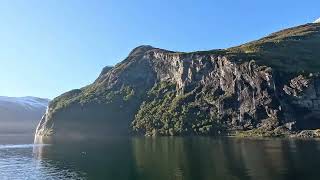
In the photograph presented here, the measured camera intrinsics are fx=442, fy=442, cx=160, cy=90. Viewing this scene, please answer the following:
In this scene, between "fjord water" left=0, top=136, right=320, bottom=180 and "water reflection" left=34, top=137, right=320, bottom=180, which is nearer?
"water reflection" left=34, top=137, right=320, bottom=180

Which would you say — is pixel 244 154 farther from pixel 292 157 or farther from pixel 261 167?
pixel 261 167

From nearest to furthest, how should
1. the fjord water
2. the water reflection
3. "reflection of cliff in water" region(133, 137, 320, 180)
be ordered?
"reflection of cliff in water" region(133, 137, 320, 180) → the water reflection → the fjord water

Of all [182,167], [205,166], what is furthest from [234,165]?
[182,167]

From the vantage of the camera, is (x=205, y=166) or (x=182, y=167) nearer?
(x=205, y=166)

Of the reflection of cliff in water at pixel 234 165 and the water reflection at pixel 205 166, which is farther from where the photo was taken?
the water reflection at pixel 205 166

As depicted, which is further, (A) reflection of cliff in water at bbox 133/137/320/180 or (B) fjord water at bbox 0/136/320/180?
(B) fjord water at bbox 0/136/320/180

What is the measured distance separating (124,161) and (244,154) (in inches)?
1503

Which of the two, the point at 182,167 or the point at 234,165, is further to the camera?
the point at 182,167

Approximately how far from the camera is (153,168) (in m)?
115

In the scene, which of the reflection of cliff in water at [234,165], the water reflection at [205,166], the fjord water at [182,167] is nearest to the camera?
the reflection of cliff in water at [234,165]

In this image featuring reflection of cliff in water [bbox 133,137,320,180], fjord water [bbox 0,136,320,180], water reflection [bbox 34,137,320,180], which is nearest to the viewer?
reflection of cliff in water [bbox 133,137,320,180]

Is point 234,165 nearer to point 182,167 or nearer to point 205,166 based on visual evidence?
point 205,166

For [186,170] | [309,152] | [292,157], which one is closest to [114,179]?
[186,170]

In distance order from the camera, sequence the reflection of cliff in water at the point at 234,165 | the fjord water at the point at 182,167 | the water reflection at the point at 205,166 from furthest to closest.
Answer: the fjord water at the point at 182,167
the water reflection at the point at 205,166
the reflection of cliff in water at the point at 234,165
